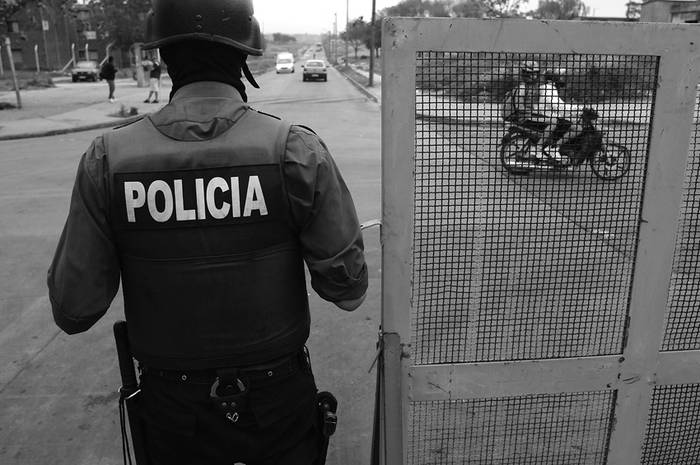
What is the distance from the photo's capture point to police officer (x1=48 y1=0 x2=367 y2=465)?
171cm

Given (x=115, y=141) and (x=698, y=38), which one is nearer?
(x=115, y=141)

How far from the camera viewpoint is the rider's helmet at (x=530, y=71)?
1985 millimetres

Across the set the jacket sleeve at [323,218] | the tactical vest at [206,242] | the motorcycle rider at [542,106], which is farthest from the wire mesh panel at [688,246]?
the tactical vest at [206,242]

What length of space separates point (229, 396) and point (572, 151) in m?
1.46

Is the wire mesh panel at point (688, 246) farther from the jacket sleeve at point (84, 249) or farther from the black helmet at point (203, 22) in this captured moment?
the jacket sleeve at point (84, 249)

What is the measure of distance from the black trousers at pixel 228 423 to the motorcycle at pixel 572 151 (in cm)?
110

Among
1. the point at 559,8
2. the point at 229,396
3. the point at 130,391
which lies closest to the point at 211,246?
the point at 229,396

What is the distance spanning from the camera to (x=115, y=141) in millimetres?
1750

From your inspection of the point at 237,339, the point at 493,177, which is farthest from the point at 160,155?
the point at 493,177

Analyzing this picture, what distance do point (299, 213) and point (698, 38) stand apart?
1362 mm

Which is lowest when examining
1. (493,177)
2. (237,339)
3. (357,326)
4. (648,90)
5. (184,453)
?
(357,326)

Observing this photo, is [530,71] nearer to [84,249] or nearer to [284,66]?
[84,249]

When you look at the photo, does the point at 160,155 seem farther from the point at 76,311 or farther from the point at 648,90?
the point at 648,90

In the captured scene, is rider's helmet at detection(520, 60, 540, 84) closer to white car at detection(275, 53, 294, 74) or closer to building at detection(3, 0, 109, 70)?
white car at detection(275, 53, 294, 74)
